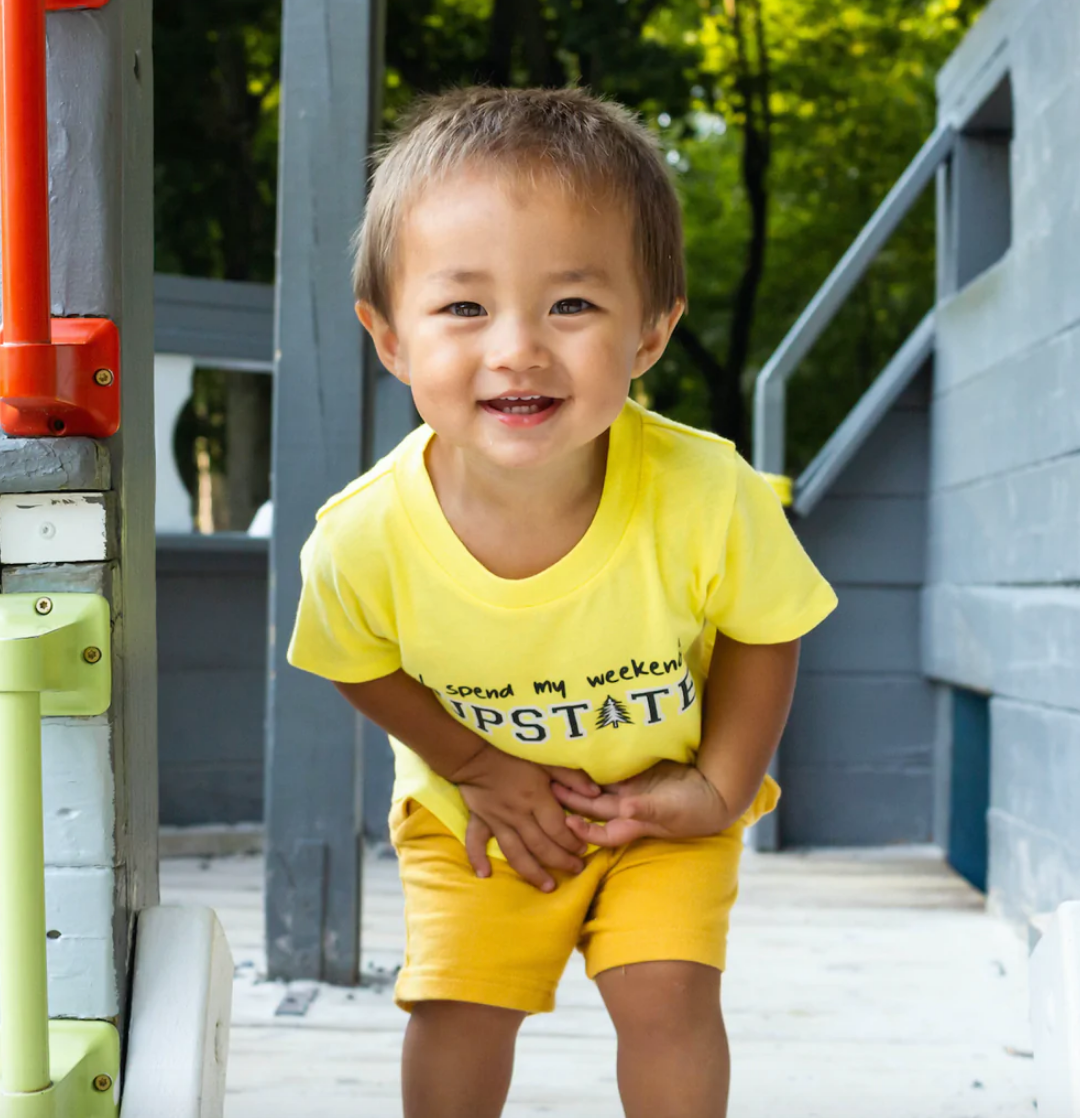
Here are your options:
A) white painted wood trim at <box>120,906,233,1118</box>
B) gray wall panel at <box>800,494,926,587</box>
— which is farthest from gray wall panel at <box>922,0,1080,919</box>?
white painted wood trim at <box>120,906,233,1118</box>

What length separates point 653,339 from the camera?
1306 millimetres

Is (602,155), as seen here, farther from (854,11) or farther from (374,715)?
(854,11)

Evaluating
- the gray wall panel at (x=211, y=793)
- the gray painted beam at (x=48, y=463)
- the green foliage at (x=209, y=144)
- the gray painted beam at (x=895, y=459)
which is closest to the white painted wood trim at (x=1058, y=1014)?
the gray painted beam at (x=48, y=463)

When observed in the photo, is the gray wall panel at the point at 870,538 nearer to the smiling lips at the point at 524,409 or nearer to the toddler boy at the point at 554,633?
the toddler boy at the point at 554,633

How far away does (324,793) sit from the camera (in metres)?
2.38

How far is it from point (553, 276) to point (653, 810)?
1.82 feet

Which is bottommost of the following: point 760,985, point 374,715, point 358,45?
point 760,985

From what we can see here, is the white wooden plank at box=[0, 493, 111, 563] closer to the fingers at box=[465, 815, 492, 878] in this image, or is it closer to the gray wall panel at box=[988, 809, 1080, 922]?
the fingers at box=[465, 815, 492, 878]

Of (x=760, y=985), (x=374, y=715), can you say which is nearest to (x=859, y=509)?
(x=760, y=985)

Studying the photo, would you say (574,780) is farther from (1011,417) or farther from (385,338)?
(1011,417)

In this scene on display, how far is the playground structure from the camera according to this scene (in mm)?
1023

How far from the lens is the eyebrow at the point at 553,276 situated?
1149mm

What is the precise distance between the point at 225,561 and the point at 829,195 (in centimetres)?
688

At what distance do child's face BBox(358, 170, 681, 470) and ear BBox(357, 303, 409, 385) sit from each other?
9 centimetres
